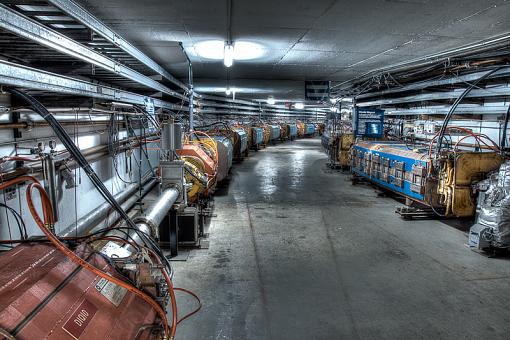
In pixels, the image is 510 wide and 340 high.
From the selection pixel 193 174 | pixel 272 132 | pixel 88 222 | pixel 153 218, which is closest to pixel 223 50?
pixel 193 174

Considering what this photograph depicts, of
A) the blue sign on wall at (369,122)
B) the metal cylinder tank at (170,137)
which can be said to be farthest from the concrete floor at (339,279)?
the blue sign on wall at (369,122)

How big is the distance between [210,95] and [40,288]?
480 inches

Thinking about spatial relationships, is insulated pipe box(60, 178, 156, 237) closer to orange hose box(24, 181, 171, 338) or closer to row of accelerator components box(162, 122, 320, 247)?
row of accelerator components box(162, 122, 320, 247)

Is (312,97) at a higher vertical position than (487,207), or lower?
higher

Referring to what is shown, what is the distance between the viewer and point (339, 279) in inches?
133

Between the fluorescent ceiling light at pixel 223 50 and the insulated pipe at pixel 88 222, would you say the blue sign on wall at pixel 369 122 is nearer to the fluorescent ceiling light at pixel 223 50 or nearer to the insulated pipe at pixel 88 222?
the fluorescent ceiling light at pixel 223 50

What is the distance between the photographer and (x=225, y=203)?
20.7ft

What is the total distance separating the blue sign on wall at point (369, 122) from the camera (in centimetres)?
900

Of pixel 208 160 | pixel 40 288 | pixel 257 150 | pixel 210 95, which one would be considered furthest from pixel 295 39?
pixel 257 150

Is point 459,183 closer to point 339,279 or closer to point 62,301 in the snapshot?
point 339,279

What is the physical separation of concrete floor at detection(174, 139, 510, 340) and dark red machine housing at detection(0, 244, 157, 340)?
103cm

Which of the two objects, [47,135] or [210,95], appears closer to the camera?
[47,135]

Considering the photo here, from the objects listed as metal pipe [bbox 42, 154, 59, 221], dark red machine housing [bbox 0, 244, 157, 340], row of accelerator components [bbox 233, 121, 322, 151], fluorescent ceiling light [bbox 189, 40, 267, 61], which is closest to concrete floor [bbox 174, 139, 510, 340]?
dark red machine housing [bbox 0, 244, 157, 340]

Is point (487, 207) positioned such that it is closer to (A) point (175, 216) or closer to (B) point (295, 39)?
(B) point (295, 39)
